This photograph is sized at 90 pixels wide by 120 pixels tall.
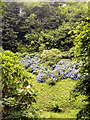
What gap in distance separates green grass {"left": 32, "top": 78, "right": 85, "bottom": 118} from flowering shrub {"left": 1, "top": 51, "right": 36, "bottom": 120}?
795mm

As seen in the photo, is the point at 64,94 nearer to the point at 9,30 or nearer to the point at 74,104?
the point at 74,104

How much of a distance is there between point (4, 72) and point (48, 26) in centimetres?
681

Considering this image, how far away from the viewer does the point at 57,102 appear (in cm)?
333

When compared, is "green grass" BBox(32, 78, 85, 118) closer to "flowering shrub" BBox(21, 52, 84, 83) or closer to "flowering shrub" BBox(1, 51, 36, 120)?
"flowering shrub" BBox(21, 52, 84, 83)

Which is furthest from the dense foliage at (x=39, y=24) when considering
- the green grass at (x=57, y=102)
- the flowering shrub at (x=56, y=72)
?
the green grass at (x=57, y=102)

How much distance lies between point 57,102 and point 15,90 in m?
1.71

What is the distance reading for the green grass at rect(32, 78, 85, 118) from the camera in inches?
114

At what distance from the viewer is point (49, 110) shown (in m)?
3.08

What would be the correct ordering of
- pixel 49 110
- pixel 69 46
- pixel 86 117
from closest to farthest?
pixel 86 117
pixel 49 110
pixel 69 46

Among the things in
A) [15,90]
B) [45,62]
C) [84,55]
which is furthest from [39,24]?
[15,90]

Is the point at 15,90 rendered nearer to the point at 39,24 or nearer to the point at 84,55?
the point at 84,55

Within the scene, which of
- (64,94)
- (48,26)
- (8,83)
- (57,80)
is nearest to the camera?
(8,83)

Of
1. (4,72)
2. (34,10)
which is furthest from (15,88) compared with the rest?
(34,10)

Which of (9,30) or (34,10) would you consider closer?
(9,30)
